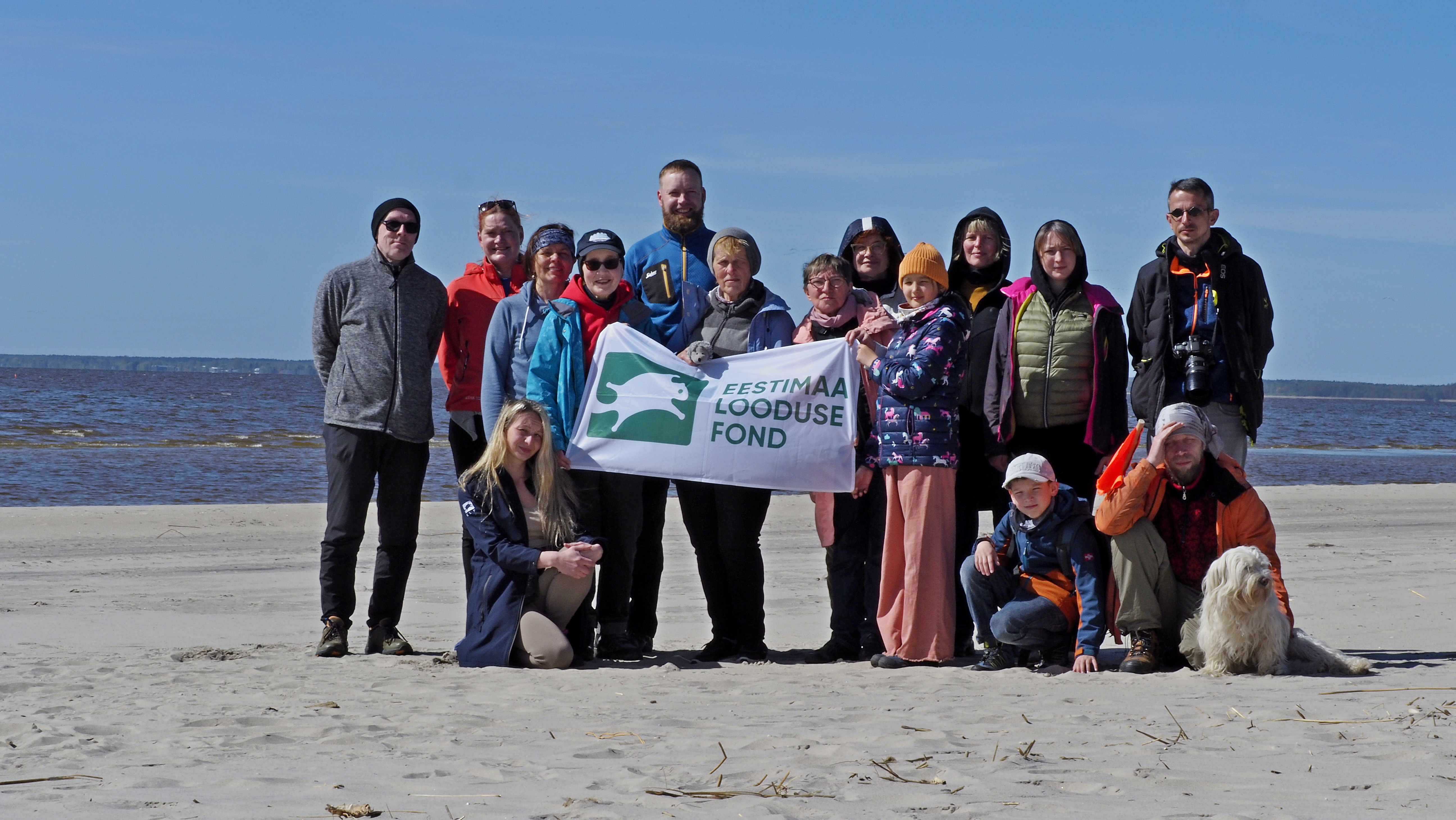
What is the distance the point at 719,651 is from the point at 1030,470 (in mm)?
1751

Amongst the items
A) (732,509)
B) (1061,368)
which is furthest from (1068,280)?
(732,509)

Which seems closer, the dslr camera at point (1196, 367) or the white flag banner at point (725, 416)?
the dslr camera at point (1196, 367)

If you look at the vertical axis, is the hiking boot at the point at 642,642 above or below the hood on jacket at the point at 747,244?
below

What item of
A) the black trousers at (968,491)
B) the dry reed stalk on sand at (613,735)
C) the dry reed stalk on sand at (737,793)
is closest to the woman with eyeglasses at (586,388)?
the black trousers at (968,491)

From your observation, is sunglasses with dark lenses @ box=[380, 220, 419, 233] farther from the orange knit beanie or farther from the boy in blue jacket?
the boy in blue jacket

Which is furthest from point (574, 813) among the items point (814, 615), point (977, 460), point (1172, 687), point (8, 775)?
point (814, 615)

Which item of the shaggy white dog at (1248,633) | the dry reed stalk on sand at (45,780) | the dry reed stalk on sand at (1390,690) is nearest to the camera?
the dry reed stalk on sand at (45,780)

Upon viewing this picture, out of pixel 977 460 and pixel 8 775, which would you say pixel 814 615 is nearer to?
pixel 977 460

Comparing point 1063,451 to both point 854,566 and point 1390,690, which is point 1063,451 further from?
point 1390,690

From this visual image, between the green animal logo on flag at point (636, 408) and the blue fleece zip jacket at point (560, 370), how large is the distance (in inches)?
4.1

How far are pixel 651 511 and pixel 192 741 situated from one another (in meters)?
2.58

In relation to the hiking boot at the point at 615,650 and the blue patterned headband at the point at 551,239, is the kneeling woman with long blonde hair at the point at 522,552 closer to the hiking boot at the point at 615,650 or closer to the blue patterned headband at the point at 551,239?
the hiking boot at the point at 615,650

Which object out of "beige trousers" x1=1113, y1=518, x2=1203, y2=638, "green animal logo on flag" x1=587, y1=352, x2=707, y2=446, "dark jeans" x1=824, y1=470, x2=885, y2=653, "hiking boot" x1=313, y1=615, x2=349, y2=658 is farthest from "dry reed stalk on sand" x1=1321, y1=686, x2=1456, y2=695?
"hiking boot" x1=313, y1=615, x2=349, y2=658

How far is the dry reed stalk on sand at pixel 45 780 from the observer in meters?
3.59
